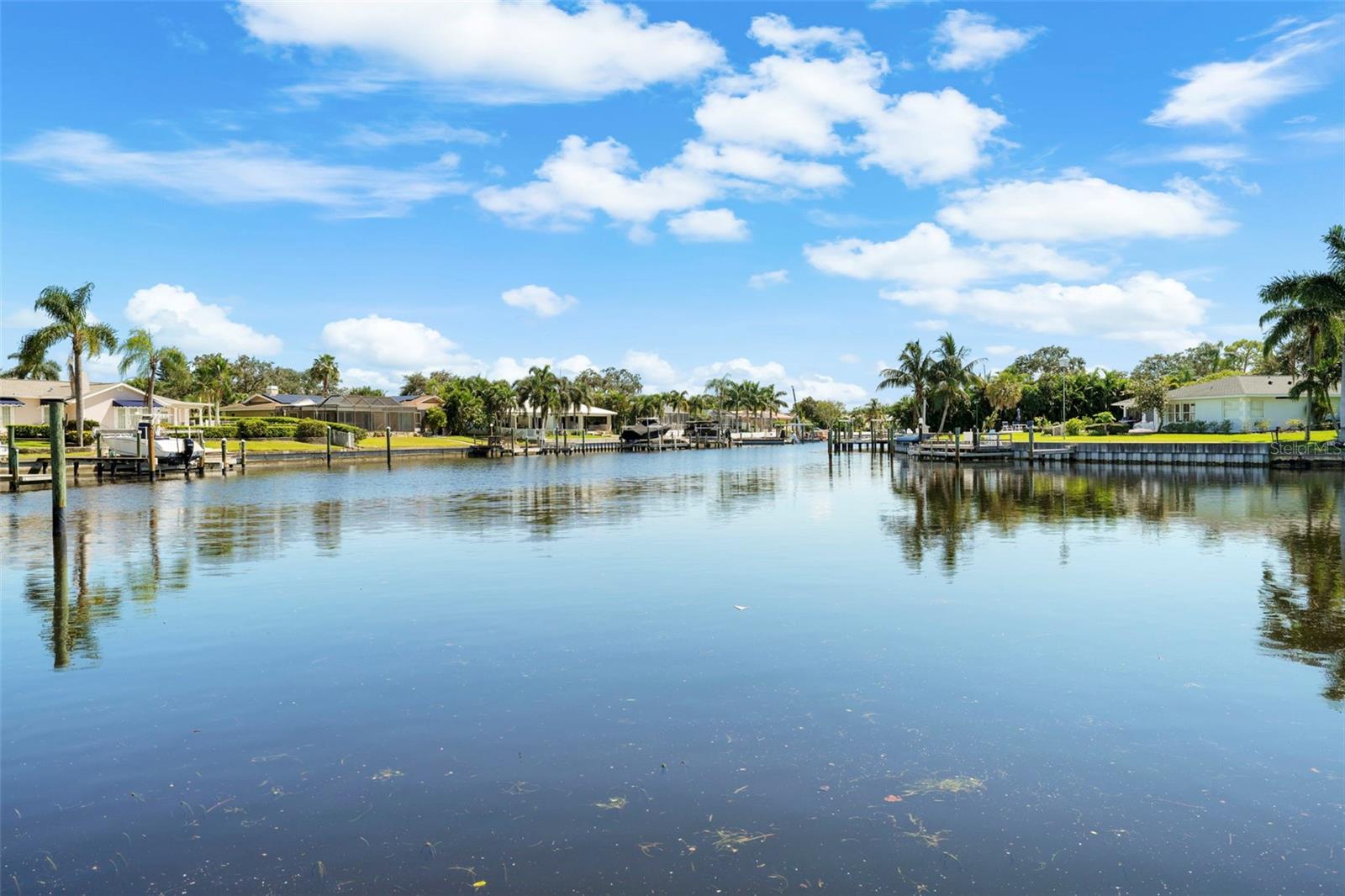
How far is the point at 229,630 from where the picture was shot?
44.7 feet

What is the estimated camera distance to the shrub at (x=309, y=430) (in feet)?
316

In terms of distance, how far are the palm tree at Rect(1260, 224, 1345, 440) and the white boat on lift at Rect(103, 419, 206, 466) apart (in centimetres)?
7008

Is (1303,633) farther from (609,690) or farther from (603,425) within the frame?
(603,425)

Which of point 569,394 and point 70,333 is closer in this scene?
point 70,333

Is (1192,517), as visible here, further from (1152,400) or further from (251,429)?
(251,429)

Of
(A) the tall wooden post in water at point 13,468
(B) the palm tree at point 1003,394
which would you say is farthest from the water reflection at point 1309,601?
(B) the palm tree at point 1003,394

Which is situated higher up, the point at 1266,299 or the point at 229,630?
the point at 1266,299

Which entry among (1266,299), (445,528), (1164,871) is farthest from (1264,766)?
(1266,299)

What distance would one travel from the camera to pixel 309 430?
317 ft

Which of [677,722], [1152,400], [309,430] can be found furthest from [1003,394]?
[677,722]

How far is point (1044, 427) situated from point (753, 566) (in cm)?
10148

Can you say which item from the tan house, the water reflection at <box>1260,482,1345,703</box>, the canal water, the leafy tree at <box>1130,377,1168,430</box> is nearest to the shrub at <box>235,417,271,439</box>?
the tan house

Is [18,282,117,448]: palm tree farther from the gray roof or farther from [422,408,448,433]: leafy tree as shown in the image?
the gray roof

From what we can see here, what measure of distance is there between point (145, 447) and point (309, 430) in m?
38.0
